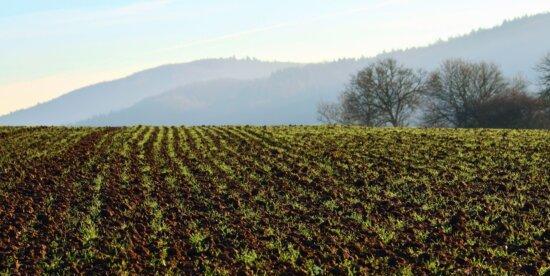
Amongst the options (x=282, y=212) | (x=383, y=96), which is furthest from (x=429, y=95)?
(x=282, y=212)

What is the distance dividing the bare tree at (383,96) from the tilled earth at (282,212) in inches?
2231

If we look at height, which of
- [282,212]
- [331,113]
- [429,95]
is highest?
[429,95]

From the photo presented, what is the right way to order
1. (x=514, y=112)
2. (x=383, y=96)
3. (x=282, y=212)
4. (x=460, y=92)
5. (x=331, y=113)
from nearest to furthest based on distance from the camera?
(x=282, y=212) < (x=514, y=112) < (x=383, y=96) < (x=460, y=92) < (x=331, y=113)

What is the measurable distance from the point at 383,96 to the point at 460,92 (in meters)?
12.3

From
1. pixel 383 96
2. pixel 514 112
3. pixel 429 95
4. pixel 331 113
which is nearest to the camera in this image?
pixel 514 112

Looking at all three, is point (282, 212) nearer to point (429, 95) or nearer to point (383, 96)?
point (383, 96)

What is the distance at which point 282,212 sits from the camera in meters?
17.4

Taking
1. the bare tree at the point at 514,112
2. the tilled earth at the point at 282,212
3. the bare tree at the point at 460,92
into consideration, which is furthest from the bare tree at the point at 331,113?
the tilled earth at the point at 282,212

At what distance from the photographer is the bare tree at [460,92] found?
89.1 meters

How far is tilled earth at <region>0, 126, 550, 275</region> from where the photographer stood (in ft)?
41.8

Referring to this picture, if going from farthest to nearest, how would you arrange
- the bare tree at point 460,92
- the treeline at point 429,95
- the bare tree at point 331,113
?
the bare tree at point 331,113, the bare tree at point 460,92, the treeline at point 429,95

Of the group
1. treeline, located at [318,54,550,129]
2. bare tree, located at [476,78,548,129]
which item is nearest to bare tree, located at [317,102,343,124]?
treeline, located at [318,54,550,129]

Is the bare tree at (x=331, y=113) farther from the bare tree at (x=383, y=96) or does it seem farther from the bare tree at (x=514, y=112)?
the bare tree at (x=514, y=112)

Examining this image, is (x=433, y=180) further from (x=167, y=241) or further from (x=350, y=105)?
(x=350, y=105)
